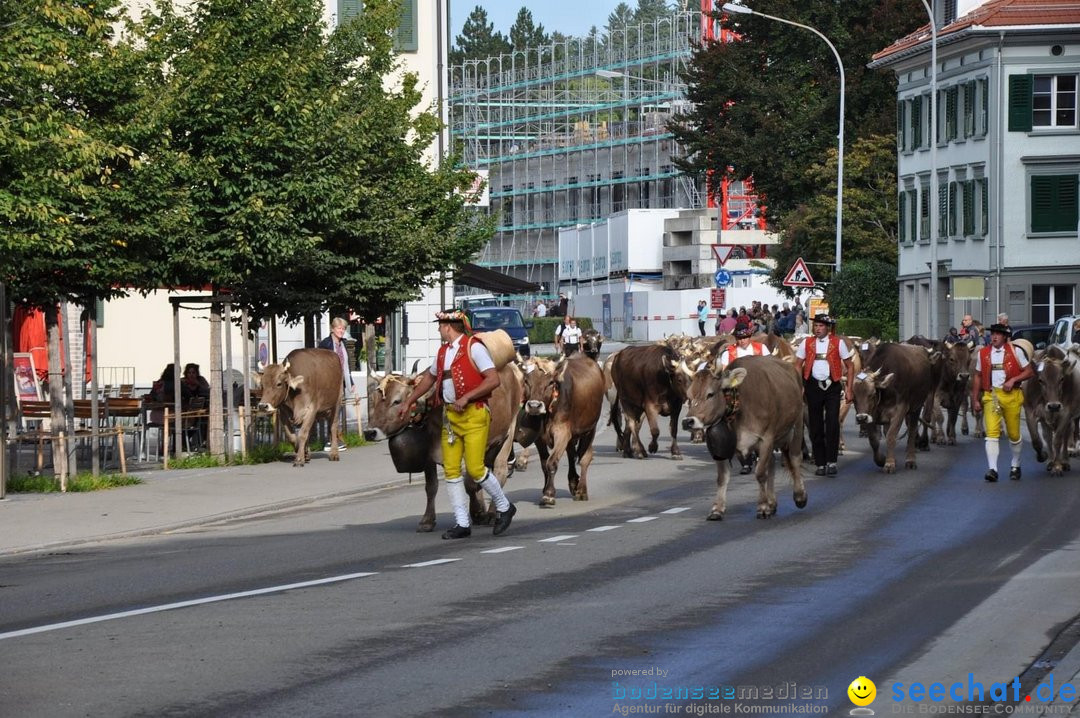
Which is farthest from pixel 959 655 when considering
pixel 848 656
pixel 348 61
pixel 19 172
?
pixel 348 61

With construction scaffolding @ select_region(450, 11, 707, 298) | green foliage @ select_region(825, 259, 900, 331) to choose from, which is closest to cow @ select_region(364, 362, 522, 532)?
green foliage @ select_region(825, 259, 900, 331)

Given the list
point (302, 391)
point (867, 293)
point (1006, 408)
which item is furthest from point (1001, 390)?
point (867, 293)

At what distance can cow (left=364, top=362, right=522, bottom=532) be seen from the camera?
16.6 meters

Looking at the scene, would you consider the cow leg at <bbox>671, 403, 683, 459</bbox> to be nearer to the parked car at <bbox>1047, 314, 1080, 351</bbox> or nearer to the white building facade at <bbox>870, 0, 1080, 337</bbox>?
the parked car at <bbox>1047, 314, 1080, 351</bbox>

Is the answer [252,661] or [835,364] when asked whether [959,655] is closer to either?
[252,661]

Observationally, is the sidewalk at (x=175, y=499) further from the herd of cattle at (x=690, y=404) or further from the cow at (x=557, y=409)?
the cow at (x=557, y=409)

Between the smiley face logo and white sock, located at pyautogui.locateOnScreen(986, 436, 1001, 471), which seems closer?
the smiley face logo

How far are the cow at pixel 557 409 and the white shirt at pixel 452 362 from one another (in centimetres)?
266

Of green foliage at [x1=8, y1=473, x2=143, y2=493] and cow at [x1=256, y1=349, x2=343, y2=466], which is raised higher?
cow at [x1=256, y1=349, x2=343, y2=466]

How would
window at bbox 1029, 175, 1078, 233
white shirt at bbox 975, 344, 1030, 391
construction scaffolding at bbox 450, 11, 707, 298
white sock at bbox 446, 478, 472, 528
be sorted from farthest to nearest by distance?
construction scaffolding at bbox 450, 11, 707, 298
window at bbox 1029, 175, 1078, 233
white shirt at bbox 975, 344, 1030, 391
white sock at bbox 446, 478, 472, 528

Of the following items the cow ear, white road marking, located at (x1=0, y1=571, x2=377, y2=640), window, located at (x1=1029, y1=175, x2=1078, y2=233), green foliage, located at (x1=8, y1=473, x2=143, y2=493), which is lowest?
green foliage, located at (x1=8, y1=473, x2=143, y2=493)

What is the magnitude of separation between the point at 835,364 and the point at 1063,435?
2.99 m

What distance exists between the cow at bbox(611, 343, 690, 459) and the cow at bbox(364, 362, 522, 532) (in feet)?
27.8

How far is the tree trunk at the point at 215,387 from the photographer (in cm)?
2572
